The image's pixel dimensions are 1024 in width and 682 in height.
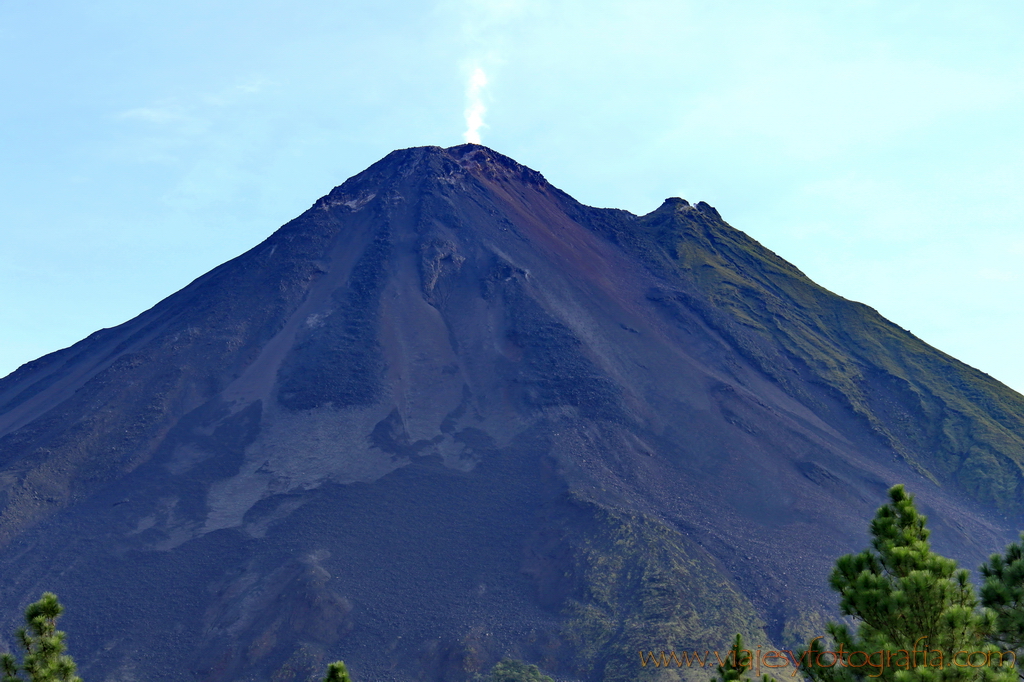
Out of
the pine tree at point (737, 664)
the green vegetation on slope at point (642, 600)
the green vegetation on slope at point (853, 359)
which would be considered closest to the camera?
the pine tree at point (737, 664)

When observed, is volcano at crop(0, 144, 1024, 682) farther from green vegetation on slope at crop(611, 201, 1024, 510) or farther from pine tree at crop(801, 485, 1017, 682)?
pine tree at crop(801, 485, 1017, 682)

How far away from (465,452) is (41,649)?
5203cm

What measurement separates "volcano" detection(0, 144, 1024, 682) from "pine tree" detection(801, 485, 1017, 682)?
104 feet

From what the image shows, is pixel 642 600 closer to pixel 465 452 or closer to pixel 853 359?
pixel 465 452

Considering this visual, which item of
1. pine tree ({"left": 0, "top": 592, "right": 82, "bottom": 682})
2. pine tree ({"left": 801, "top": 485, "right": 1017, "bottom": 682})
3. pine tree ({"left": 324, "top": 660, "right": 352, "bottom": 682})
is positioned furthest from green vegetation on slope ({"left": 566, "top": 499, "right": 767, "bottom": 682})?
pine tree ({"left": 0, "top": 592, "right": 82, "bottom": 682})

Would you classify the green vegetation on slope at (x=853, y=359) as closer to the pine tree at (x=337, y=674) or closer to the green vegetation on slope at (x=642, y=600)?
the green vegetation on slope at (x=642, y=600)

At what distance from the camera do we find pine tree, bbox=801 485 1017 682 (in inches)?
521

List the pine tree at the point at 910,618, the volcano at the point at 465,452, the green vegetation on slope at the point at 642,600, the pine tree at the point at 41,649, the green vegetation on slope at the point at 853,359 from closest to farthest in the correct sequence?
the pine tree at the point at 910,618, the pine tree at the point at 41,649, the green vegetation on slope at the point at 642,600, the volcano at the point at 465,452, the green vegetation on slope at the point at 853,359

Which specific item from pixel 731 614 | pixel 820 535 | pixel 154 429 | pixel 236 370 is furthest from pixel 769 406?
pixel 154 429

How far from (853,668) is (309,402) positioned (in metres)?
62.9

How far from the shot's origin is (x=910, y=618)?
13.7 meters

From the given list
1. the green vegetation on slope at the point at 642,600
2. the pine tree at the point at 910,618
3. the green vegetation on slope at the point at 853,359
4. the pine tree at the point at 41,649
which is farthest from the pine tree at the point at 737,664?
→ the green vegetation on slope at the point at 853,359

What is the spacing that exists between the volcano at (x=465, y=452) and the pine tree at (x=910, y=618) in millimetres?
31753

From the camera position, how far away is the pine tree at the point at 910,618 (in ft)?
43.4
